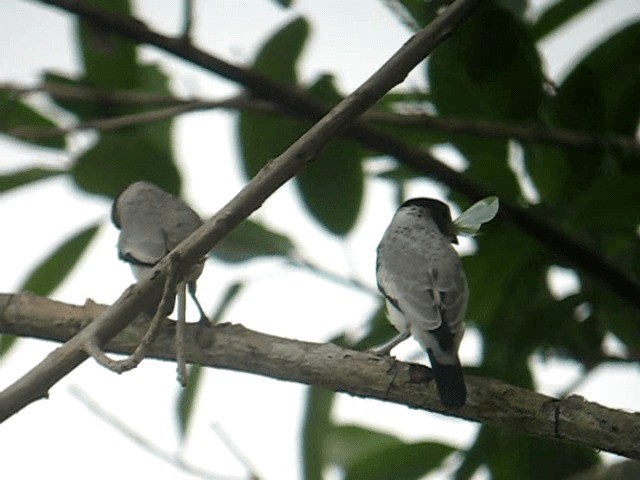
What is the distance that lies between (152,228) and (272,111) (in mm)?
630

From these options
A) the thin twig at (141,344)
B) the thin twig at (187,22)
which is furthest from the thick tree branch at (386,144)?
the thin twig at (141,344)

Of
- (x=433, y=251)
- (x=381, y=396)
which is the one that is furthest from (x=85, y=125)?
(x=381, y=396)

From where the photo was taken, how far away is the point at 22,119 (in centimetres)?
348

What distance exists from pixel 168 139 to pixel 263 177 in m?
1.57

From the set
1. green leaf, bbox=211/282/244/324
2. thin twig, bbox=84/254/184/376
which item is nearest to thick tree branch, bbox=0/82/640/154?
green leaf, bbox=211/282/244/324

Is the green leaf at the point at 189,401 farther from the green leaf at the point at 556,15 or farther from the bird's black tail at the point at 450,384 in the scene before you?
the green leaf at the point at 556,15

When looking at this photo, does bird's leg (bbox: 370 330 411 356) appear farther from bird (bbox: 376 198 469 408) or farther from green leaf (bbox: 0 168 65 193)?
green leaf (bbox: 0 168 65 193)

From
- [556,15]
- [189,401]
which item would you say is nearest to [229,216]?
[189,401]

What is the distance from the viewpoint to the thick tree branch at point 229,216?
213 centimetres

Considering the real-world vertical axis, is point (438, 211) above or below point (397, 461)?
above

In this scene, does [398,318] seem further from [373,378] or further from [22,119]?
[22,119]

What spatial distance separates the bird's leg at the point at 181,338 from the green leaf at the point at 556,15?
1.45 m

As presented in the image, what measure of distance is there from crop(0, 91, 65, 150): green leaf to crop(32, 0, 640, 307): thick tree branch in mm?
318

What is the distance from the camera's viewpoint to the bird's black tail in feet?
8.19
